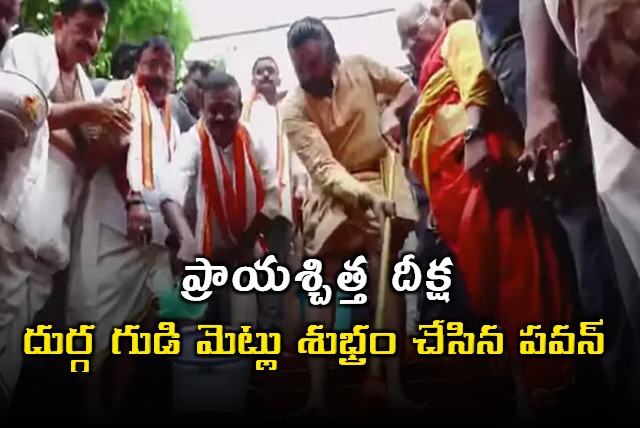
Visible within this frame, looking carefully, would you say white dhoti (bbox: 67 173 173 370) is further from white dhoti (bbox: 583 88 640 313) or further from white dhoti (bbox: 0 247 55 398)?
white dhoti (bbox: 583 88 640 313)

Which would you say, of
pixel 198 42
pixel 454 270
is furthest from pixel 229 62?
pixel 454 270

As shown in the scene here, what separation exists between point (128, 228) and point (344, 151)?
0.64 m

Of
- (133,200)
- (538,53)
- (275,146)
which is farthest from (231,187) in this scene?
(538,53)

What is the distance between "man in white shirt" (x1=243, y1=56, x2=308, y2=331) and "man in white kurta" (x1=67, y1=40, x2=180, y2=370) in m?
0.24

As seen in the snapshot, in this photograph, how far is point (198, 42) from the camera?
2.69m

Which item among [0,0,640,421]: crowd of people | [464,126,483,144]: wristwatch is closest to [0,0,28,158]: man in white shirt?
[0,0,640,421]: crowd of people

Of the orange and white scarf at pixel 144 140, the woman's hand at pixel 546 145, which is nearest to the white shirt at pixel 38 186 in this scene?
the orange and white scarf at pixel 144 140

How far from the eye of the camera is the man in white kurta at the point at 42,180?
2.55m

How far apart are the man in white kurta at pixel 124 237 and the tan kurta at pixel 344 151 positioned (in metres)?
0.38

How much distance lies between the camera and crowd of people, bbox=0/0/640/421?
2.54 m

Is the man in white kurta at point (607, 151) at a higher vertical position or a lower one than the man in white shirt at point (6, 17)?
lower

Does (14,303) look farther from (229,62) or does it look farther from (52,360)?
(229,62)

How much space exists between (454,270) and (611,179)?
480mm

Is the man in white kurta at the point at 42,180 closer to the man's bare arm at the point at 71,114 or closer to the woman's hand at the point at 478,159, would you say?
the man's bare arm at the point at 71,114
